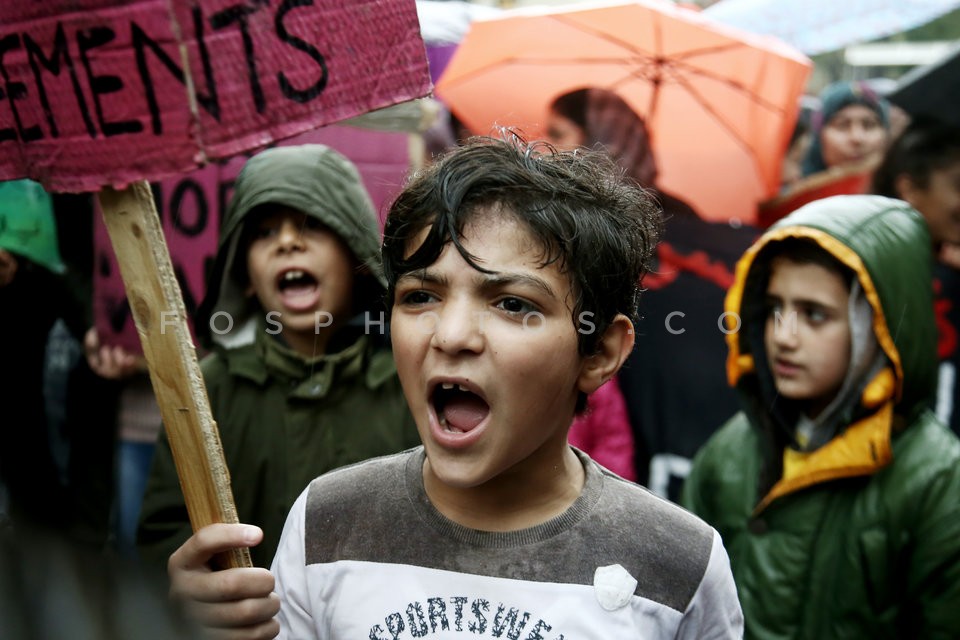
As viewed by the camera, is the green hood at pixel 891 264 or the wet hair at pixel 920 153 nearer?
the green hood at pixel 891 264

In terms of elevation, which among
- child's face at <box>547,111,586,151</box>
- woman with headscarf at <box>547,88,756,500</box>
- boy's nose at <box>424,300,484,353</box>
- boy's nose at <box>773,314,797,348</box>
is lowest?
woman with headscarf at <box>547,88,756,500</box>

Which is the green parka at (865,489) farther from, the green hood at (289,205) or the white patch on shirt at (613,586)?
the white patch on shirt at (613,586)

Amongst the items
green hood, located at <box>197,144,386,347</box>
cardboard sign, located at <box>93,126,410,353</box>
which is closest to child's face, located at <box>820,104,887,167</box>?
cardboard sign, located at <box>93,126,410,353</box>

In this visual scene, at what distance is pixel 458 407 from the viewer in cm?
157

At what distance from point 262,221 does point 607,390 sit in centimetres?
163

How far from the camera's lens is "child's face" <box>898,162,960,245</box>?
392 cm

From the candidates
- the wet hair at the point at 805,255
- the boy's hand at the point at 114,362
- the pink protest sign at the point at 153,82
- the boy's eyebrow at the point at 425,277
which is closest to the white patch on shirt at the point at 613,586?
the boy's eyebrow at the point at 425,277

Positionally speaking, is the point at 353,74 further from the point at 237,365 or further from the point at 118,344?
the point at 118,344

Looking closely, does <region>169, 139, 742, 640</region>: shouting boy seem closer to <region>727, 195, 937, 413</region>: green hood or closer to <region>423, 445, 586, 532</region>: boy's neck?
<region>423, 445, 586, 532</region>: boy's neck

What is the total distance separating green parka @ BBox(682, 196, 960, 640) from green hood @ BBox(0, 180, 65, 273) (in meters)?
2.22

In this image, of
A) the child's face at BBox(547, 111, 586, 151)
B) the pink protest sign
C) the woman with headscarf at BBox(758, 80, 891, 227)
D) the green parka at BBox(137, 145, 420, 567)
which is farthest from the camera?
the woman with headscarf at BBox(758, 80, 891, 227)

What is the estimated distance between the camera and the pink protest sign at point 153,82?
51.9 inches

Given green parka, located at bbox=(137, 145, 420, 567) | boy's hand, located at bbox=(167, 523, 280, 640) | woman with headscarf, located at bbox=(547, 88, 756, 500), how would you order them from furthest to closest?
woman with headscarf, located at bbox=(547, 88, 756, 500) → green parka, located at bbox=(137, 145, 420, 567) → boy's hand, located at bbox=(167, 523, 280, 640)

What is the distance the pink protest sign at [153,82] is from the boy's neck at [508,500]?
64cm
